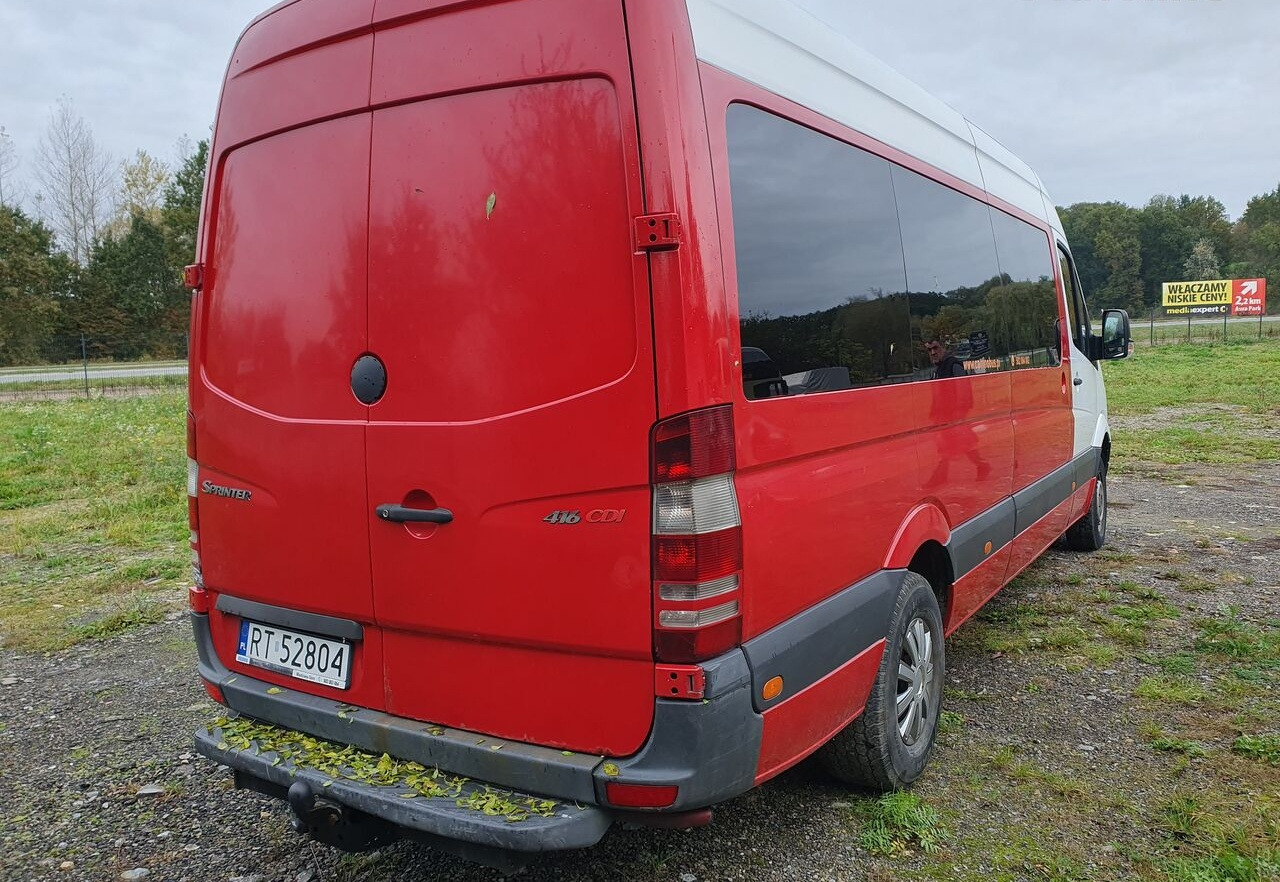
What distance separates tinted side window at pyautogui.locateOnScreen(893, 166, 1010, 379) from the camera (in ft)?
10.9

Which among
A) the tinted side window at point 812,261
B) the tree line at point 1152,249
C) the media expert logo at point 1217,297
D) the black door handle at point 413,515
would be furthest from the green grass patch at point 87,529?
the tree line at point 1152,249

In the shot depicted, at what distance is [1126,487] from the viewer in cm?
907

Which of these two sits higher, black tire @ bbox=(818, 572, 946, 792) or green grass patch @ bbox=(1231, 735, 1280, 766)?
black tire @ bbox=(818, 572, 946, 792)

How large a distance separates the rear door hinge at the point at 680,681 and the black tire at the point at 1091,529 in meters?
5.13

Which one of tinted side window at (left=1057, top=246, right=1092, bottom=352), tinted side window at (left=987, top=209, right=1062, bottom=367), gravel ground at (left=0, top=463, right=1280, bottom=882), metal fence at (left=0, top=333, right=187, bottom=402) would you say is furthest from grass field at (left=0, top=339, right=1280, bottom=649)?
tinted side window at (left=987, top=209, right=1062, bottom=367)

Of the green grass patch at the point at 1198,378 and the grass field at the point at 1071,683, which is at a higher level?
the green grass patch at the point at 1198,378

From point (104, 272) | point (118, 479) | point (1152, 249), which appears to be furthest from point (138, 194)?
point (1152, 249)

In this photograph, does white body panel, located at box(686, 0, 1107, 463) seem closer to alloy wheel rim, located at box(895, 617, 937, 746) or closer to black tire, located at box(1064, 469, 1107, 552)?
alloy wheel rim, located at box(895, 617, 937, 746)

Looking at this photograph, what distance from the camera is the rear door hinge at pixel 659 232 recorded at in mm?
2057

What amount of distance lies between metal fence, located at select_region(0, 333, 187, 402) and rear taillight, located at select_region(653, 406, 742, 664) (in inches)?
926

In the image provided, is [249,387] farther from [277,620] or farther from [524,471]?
[524,471]

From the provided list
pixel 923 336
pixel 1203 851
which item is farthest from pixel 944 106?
pixel 1203 851

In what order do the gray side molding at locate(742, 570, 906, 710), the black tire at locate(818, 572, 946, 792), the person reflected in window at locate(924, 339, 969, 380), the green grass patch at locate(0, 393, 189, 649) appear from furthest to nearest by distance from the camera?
1. the green grass patch at locate(0, 393, 189, 649)
2. the person reflected in window at locate(924, 339, 969, 380)
3. the black tire at locate(818, 572, 946, 792)
4. the gray side molding at locate(742, 570, 906, 710)

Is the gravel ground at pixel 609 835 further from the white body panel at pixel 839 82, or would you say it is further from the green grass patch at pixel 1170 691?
the white body panel at pixel 839 82
